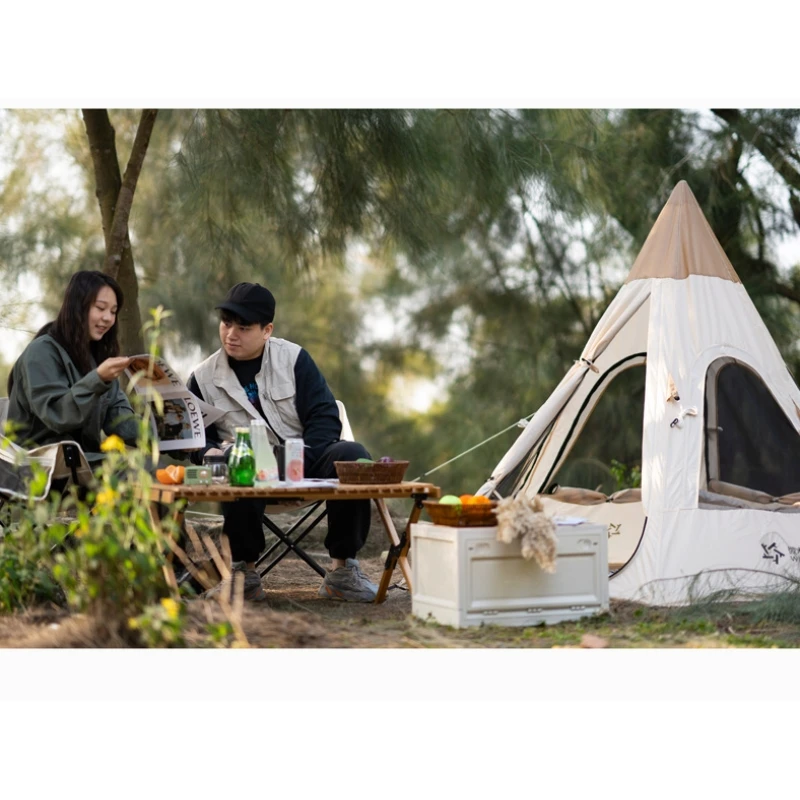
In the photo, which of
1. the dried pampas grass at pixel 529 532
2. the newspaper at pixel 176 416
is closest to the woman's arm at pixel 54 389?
the newspaper at pixel 176 416

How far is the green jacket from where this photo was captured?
345cm

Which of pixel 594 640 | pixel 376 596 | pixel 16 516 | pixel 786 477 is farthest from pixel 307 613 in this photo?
pixel 16 516

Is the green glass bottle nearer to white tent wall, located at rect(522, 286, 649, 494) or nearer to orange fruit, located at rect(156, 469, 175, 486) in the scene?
orange fruit, located at rect(156, 469, 175, 486)

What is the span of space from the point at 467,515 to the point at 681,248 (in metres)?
1.83

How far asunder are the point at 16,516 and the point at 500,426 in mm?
3687

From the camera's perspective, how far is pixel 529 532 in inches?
123

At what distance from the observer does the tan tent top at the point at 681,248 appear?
4.42 metres

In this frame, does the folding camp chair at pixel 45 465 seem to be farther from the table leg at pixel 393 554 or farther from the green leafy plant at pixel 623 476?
the green leafy plant at pixel 623 476

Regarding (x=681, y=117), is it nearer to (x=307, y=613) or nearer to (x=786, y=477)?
(x=786, y=477)

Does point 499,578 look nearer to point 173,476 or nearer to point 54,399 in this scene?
point 173,476

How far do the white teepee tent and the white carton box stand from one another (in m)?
0.52

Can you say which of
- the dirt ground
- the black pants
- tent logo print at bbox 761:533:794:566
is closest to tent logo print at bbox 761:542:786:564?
tent logo print at bbox 761:533:794:566

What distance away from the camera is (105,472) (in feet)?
8.85

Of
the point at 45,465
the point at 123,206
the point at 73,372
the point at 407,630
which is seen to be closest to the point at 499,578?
the point at 407,630
